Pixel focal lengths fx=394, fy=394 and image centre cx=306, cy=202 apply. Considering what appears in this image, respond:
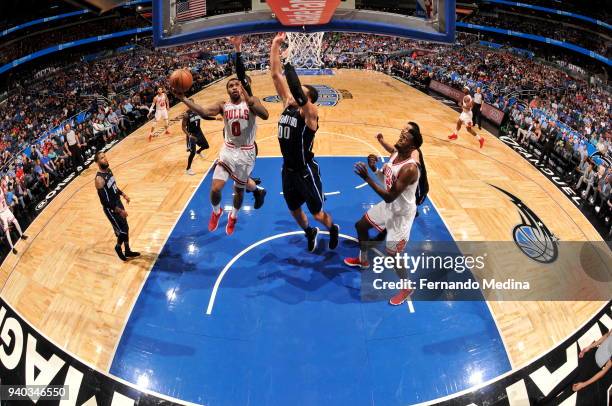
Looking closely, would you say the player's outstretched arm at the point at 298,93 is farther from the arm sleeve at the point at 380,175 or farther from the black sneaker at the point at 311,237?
the black sneaker at the point at 311,237

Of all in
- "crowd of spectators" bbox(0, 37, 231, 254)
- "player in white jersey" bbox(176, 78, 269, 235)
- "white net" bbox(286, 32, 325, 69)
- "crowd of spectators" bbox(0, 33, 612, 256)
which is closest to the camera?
"player in white jersey" bbox(176, 78, 269, 235)

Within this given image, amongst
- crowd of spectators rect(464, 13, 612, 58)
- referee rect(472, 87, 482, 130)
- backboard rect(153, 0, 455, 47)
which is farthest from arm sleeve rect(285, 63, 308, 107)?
crowd of spectators rect(464, 13, 612, 58)

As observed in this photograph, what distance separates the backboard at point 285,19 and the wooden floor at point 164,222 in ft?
10.2

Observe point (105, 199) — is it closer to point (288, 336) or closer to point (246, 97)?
point (246, 97)

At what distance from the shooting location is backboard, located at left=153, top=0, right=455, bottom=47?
7426 millimetres

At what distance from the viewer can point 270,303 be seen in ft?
17.0

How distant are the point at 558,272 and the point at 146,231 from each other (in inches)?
262

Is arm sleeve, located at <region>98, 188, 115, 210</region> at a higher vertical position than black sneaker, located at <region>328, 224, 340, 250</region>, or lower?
higher

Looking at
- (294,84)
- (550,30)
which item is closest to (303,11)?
(294,84)

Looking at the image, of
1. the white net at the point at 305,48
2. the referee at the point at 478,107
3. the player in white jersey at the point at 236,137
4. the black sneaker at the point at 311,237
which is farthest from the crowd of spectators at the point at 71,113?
the referee at the point at 478,107

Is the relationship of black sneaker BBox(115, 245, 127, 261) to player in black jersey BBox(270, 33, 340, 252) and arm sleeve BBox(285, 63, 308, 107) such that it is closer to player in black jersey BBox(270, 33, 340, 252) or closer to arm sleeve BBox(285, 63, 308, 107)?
player in black jersey BBox(270, 33, 340, 252)

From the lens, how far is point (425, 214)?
7352 mm

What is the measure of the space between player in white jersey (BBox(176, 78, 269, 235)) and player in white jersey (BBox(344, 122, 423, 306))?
160 cm

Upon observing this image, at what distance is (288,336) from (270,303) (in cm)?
62
